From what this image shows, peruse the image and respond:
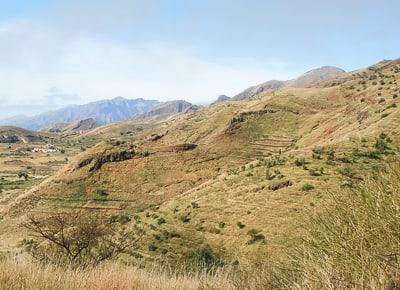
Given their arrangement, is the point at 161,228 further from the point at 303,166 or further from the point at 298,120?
the point at 298,120

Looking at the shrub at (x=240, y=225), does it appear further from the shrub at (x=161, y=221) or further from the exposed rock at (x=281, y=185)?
the shrub at (x=161, y=221)

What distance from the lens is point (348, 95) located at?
201ft

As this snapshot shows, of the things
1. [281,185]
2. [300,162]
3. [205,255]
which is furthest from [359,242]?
[300,162]

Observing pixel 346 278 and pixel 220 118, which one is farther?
pixel 220 118

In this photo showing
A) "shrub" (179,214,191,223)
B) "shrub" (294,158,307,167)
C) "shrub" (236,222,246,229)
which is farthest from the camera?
"shrub" (294,158,307,167)

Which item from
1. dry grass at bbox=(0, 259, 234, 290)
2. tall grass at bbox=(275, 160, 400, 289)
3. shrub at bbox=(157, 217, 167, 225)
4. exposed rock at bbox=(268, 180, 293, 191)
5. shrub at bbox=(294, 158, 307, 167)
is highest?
tall grass at bbox=(275, 160, 400, 289)

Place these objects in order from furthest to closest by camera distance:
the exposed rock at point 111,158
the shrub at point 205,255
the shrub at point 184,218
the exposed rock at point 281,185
A: 1. the exposed rock at point 111,158
2. the exposed rock at point 281,185
3. the shrub at point 184,218
4. the shrub at point 205,255

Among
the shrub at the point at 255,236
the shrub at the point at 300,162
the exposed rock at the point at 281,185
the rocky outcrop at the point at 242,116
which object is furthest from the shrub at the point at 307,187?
the rocky outcrop at the point at 242,116

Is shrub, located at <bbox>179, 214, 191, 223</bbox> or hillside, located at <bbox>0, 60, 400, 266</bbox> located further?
shrub, located at <bbox>179, 214, 191, 223</bbox>

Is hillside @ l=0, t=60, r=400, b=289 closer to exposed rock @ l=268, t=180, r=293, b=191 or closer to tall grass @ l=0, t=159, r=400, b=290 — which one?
exposed rock @ l=268, t=180, r=293, b=191

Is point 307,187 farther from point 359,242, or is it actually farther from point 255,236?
point 359,242

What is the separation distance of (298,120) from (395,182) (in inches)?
2052

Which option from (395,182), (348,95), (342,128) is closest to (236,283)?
(395,182)

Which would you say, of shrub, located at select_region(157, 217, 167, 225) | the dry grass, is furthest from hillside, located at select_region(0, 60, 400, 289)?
the dry grass
